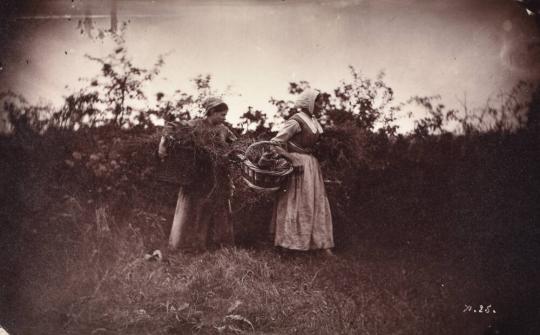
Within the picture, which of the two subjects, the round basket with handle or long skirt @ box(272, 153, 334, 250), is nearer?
the round basket with handle

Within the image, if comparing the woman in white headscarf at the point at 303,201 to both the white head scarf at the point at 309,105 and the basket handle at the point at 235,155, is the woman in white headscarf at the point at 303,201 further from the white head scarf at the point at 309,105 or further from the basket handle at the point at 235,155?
the basket handle at the point at 235,155

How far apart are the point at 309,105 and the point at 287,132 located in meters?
0.25

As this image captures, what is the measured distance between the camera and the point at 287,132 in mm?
2877

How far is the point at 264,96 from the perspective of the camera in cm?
294

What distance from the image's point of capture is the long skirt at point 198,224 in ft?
9.54

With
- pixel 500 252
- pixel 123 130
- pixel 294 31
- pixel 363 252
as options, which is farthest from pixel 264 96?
pixel 500 252

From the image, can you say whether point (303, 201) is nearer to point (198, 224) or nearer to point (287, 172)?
point (287, 172)

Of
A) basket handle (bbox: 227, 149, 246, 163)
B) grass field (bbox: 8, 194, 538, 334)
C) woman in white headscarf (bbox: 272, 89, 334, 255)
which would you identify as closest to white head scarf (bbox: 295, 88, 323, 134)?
woman in white headscarf (bbox: 272, 89, 334, 255)

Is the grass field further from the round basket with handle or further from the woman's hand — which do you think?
the woman's hand

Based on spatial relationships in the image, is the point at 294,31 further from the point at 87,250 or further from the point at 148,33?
the point at 87,250

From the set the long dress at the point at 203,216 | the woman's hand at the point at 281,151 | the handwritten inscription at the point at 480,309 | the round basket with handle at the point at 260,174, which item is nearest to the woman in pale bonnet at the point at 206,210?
the long dress at the point at 203,216

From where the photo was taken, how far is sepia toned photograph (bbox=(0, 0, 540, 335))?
2.87 meters

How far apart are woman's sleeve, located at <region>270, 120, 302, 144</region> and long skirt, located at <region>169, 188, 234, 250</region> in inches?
21.8

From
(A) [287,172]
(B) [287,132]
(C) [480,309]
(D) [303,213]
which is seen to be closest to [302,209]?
(D) [303,213]
